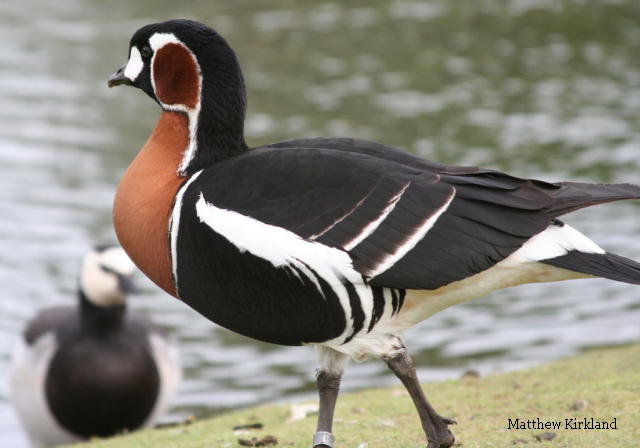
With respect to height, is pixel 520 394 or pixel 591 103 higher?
pixel 591 103

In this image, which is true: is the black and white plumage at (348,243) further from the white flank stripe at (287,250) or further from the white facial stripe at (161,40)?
the white facial stripe at (161,40)

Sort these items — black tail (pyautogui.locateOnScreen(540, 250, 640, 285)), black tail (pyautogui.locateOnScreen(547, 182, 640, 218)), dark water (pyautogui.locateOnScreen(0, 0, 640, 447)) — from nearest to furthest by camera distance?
black tail (pyautogui.locateOnScreen(540, 250, 640, 285)) → black tail (pyautogui.locateOnScreen(547, 182, 640, 218)) → dark water (pyautogui.locateOnScreen(0, 0, 640, 447))

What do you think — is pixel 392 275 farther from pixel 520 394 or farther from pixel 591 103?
pixel 591 103

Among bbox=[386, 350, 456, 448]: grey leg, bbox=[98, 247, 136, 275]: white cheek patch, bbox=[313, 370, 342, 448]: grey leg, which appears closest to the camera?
bbox=[386, 350, 456, 448]: grey leg

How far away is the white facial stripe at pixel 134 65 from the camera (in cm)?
515

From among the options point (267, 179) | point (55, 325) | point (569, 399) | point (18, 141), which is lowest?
point (569, 399)

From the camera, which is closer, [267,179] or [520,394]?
[267,179]

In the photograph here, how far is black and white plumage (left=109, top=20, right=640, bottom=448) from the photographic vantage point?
14.2ft

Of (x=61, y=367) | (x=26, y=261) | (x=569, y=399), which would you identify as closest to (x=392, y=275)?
(x=569, y=399)

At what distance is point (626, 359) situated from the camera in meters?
7.30

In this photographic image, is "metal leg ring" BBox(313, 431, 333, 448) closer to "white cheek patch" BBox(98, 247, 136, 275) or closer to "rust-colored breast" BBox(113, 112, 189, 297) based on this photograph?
"rust-colored breast" BBox(113, 112, 189, 297)

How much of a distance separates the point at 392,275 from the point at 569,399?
249 cm

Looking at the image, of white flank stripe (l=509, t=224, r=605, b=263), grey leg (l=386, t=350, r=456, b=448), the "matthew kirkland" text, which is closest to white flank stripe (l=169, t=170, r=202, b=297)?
grey leg (l=386, t=350, r=456, b=448)

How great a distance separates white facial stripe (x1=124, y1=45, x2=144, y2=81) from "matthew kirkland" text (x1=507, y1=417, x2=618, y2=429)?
3362 millimetres
